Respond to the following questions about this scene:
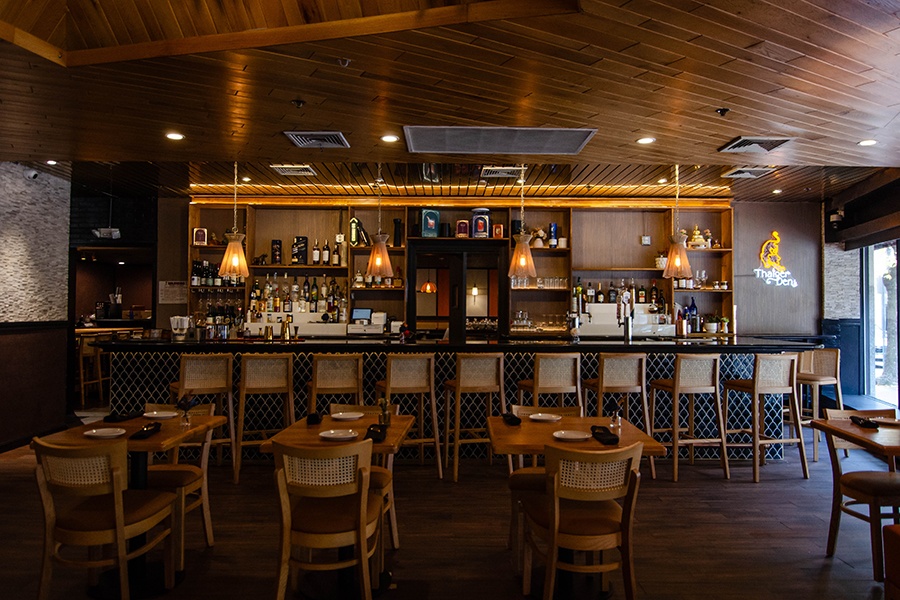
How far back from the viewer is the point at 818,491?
15.7 ft

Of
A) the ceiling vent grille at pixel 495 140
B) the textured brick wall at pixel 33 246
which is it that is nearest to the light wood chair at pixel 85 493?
the ceiling vent grille at pixel 495 140

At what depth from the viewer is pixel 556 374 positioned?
5.11m

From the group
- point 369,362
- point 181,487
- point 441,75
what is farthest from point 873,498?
point 369,362

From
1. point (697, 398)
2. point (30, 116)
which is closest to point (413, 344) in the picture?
point (697, 398)

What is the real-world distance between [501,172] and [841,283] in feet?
18.9

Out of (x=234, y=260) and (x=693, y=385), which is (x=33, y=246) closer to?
(x=234, y=260)

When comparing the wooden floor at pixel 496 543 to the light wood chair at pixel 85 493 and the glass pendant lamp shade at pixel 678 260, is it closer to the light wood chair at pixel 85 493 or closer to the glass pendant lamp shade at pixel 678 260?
the light wood chair at pixel 85 493

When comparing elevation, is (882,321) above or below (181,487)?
above

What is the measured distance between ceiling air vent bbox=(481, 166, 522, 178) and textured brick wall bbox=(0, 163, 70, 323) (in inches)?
209

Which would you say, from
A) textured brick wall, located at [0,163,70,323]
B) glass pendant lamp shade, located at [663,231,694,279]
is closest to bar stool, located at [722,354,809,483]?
glass pendant lamp shade, located at [663,231,694,279]

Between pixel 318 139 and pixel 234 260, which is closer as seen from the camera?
pixel 318 139

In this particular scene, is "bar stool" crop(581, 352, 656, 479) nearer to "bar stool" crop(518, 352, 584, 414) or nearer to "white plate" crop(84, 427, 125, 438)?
"bar stool" crop(518, 352, 584, 414)

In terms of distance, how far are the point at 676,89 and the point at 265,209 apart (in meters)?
6.51

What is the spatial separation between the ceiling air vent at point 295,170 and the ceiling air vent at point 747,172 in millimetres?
4967
